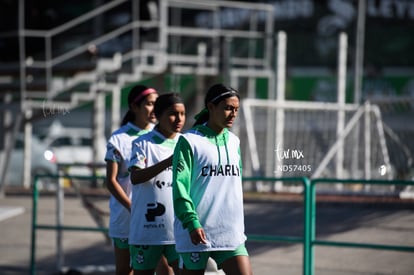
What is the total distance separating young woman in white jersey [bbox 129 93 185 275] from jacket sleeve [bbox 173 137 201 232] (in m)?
0.84

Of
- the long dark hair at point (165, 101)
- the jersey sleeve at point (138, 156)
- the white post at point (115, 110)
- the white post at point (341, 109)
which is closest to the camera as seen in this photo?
the long dark hair at point (165, 101)

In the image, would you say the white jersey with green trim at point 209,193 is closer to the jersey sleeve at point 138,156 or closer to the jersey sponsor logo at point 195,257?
the jersey sponsor logo at point 195,257

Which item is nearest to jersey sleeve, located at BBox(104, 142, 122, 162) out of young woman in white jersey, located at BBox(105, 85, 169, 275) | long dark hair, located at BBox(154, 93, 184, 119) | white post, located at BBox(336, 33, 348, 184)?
young woman in white jersey, located at BBox(105, 85, 169, 275)

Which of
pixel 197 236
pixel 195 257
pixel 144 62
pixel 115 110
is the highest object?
pixel 144 62

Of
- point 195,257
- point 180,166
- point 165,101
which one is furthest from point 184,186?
point 165,101

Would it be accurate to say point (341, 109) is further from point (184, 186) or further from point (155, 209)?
point (184, 186)

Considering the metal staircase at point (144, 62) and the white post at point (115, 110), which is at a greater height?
the metal staircase at point (144, 62)

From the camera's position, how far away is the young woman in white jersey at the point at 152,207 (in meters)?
7.30

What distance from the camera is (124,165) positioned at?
802 cm

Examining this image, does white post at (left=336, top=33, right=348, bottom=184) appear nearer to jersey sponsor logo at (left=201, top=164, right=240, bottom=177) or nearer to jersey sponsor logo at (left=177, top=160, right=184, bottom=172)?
jersey sponsor logo at (left=201, top=164, right=240, bottom=177)

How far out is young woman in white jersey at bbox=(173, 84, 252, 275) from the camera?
6.41m

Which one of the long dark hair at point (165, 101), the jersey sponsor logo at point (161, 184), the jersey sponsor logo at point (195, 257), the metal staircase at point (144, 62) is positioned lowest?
the jersey sponsor logo at point (195, 257)

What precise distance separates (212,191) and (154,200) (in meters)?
1.02

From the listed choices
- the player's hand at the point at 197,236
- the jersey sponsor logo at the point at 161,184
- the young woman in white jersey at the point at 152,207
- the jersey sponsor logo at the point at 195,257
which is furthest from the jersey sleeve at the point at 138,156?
the player's hand at the point at 197,236
